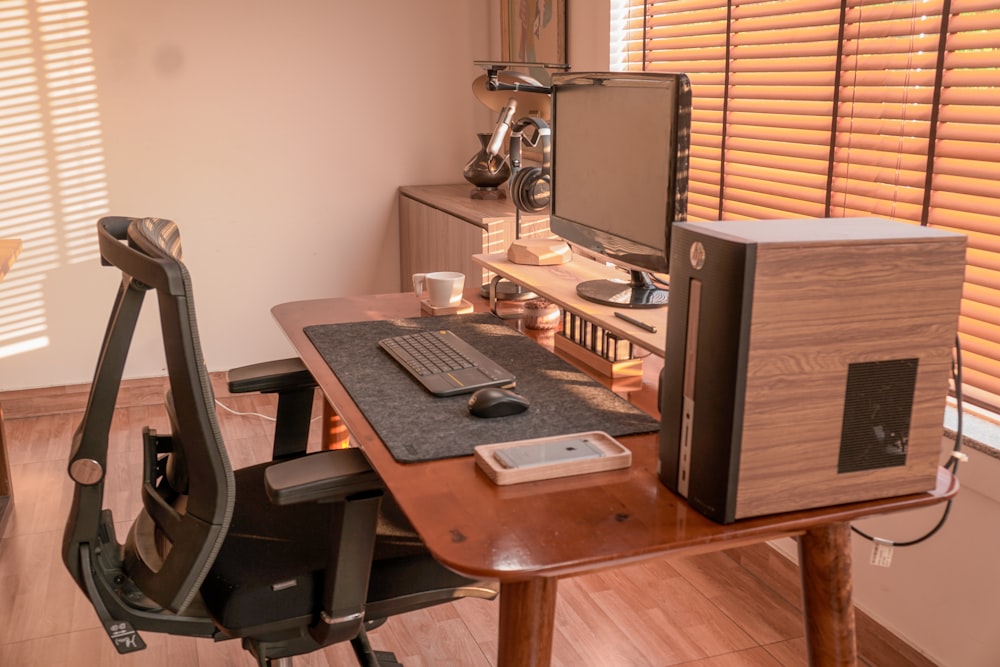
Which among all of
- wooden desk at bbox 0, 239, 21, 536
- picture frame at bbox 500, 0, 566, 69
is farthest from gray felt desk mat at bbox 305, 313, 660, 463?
picture frame at bbox 500, 0, 566, 69

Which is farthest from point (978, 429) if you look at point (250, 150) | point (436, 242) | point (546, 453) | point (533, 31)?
point (250, 150)

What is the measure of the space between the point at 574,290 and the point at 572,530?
929 mm

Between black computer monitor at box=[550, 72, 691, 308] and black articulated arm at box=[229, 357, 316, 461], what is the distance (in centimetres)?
61

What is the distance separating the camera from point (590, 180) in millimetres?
2006

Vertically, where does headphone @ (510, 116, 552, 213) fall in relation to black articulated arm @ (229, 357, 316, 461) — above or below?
above

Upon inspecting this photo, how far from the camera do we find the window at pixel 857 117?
1.86 meters

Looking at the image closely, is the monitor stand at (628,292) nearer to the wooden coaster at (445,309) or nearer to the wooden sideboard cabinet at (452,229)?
the wooden coaster at (445,309)

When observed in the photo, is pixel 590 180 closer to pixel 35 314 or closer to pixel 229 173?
pixel 229 173

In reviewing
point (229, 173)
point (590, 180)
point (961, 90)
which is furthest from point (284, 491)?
point (229, 173)

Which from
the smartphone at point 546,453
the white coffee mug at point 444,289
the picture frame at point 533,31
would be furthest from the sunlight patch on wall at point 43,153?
the smartphone at point 546,453

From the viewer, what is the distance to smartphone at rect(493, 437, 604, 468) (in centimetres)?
134

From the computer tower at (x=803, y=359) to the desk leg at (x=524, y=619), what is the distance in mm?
235

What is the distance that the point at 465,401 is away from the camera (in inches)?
64.4

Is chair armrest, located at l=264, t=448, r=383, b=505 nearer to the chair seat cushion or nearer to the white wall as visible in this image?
the chair seat cushion
